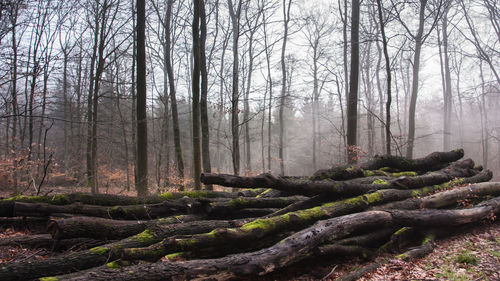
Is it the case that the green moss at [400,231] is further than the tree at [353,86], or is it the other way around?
the tree at [353,86]

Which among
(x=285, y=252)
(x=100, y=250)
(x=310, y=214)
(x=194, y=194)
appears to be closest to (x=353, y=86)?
(x=310, y=214)

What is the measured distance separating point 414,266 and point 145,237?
4227 millimetres

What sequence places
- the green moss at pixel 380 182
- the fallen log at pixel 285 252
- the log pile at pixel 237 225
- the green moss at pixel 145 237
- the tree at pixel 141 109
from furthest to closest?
the tree at pixel 141 109 → the green moss at pixel 380 182 → the green moss at pixel 145 237 → the log pile at pixel 237 225 → the fallen log at pixel 285 252

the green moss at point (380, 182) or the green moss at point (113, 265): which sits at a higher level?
the green moss at point (380, 182)

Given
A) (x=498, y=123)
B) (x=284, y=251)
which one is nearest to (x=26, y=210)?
(x=284, y=251)

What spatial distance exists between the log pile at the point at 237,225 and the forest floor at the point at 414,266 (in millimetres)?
218

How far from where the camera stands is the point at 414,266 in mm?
4531

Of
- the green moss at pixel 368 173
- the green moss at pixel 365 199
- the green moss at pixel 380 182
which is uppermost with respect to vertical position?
the green moss at pixel 368 173

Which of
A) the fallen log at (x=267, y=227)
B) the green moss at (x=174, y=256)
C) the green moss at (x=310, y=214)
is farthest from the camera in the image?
the green moss at (x=310, y=214)

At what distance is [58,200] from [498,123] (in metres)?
41.8

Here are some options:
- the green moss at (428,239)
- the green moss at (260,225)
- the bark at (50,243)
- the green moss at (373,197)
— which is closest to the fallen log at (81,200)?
the bark at (50,243)

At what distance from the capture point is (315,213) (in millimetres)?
5160

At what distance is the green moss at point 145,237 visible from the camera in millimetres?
4336

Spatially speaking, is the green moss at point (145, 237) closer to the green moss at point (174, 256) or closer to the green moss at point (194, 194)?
the green moss at point (174, 256)
